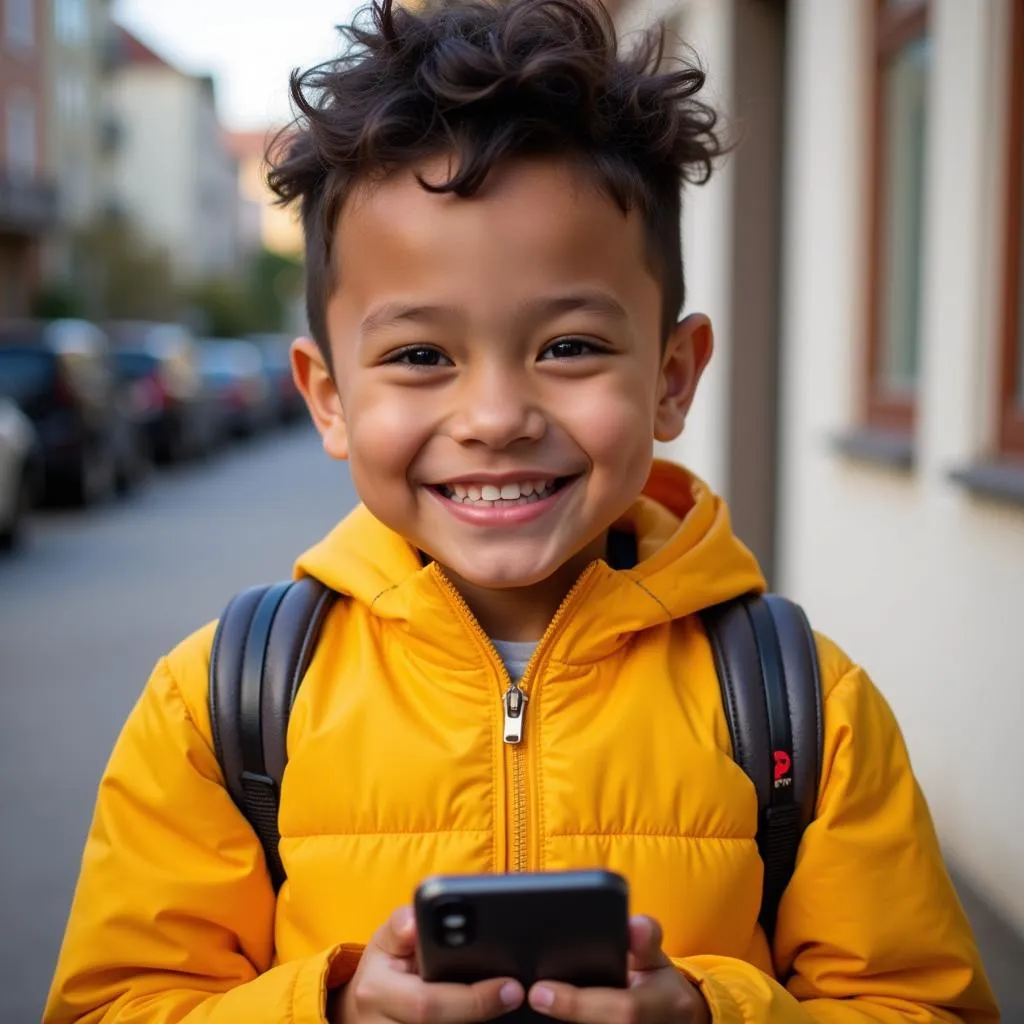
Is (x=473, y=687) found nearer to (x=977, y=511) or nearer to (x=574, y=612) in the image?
(x=574, y=612)

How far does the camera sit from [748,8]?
7.29 m

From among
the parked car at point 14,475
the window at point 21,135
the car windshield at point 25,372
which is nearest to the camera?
the parked car at point 14,475

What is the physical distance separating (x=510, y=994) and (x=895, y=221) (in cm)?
476

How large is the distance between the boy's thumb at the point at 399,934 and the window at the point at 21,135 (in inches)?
1819

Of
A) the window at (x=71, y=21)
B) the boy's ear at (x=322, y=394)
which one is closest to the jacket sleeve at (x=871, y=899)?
the boy's ear at (x=322, y=394)

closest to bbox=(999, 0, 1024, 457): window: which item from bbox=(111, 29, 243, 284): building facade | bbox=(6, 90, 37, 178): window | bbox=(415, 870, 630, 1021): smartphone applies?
bbox=(415, 870, 630, 1021): smartphone

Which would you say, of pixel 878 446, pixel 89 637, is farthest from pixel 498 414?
pixel 89 637

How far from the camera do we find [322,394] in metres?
2.04

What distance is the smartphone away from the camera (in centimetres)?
138

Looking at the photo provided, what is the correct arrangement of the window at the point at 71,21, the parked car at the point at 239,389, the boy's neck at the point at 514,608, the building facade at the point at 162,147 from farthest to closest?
the building facade at the point at 162,147, the window at the point at 71,21, the parked car at the point at 239,389, the boy's neck at the point at 514,608

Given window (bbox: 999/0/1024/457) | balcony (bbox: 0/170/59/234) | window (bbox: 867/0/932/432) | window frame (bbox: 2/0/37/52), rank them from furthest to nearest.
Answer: window frame (bbox: 2/0/37/52) → balcony (bbox: 0/170/59/234) → window (bbox: 867/0/932/432) → window (bbox: 999/0/1024/457)

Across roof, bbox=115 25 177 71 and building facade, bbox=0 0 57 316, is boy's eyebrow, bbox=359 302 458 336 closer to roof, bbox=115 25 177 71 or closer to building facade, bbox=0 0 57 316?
building facade, bbox=0 0 57 316

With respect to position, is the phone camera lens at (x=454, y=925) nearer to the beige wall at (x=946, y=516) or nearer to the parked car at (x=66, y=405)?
the beige wall at (x=946, y=516)

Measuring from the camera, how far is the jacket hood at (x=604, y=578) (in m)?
1.85
